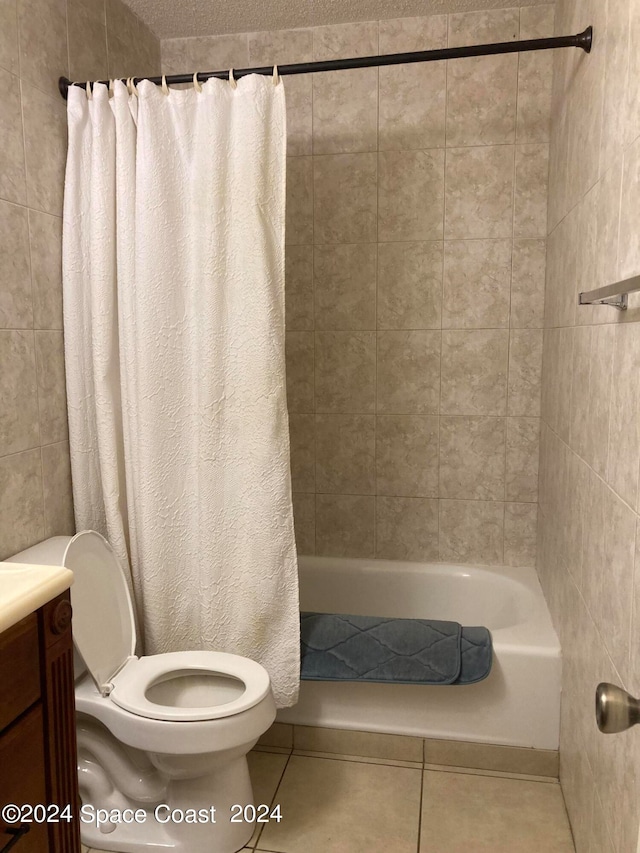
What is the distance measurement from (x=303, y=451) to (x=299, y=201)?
3.39 ft

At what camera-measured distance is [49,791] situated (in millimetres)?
1250

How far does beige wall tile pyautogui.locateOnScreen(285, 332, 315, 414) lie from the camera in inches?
111

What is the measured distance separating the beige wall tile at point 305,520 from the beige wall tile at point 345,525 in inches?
0.8

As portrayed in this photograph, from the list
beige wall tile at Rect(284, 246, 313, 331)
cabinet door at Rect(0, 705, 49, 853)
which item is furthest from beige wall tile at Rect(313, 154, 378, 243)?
cabinet door at Rect(0, 705, 49, 853)

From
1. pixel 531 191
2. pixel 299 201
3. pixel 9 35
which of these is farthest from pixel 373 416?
pixel 9 35

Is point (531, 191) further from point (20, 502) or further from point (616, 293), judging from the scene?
point (20, 502)

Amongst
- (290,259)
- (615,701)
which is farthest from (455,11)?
(615,701)

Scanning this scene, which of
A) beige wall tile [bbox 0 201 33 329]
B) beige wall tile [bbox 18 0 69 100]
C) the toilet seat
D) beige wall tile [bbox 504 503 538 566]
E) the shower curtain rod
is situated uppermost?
beige wall tile [bbox 18 0 69 100]

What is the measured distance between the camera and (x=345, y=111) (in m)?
2.66

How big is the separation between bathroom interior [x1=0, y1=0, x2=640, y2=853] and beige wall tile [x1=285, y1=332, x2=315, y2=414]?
0.02m

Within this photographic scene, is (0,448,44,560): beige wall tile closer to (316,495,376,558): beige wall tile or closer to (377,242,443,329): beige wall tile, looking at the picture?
(316,495,376,558): beige wall tile

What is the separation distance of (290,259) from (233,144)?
0.89 m

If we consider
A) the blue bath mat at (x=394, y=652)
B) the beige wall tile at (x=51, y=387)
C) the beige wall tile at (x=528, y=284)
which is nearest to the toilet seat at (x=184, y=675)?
the blue bath mat at (x=394, y=652)

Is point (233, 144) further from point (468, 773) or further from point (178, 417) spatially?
point (468, 773)
